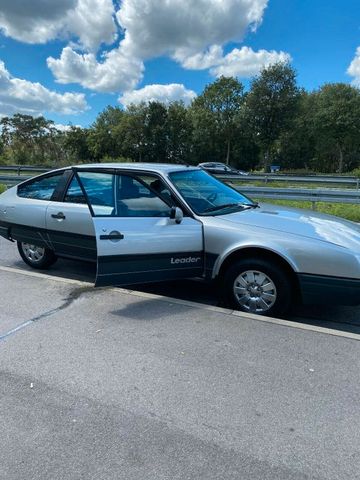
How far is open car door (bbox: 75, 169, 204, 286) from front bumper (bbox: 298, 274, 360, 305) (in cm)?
109

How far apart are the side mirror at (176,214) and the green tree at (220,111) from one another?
4708cm

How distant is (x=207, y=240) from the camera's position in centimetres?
437

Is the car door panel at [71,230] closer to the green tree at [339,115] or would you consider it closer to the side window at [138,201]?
the side window at [138,201]

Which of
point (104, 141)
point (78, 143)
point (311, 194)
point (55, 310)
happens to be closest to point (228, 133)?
point (104, 141)

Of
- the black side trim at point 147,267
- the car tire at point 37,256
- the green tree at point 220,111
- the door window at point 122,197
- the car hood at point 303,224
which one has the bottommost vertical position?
the car tire at point 37,256

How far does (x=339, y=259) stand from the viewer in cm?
379

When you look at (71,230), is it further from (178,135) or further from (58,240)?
(178,135)

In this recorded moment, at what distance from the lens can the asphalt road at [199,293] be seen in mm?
4234

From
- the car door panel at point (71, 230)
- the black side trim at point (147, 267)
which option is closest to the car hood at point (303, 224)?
the black side trim at point (147, 267)

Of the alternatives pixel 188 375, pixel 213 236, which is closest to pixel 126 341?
pixel 188 375

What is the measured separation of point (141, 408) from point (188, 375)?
507 mm

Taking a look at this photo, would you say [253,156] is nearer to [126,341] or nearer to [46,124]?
[46,124]

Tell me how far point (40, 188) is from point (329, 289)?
13.3 ft

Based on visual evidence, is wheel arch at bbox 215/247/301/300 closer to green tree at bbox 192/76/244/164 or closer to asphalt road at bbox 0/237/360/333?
asphalt road at bbox 0/237/360/333
